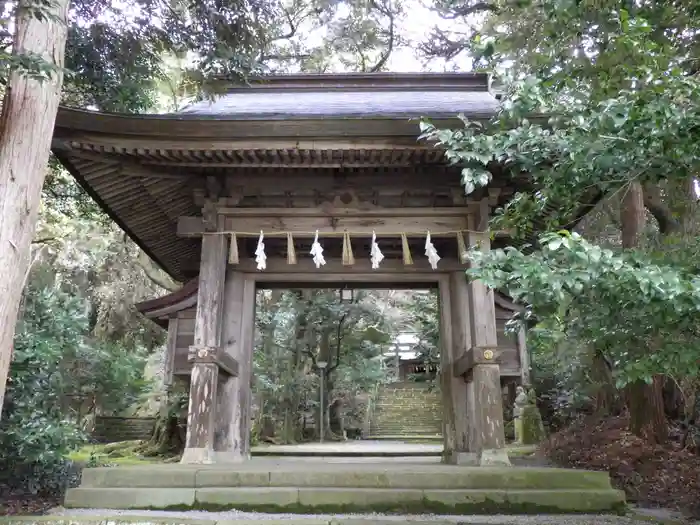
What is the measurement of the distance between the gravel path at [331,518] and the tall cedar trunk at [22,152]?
1.27 meters

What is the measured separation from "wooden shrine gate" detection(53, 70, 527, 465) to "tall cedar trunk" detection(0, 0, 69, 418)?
1.10m

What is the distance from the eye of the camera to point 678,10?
4.14 metres

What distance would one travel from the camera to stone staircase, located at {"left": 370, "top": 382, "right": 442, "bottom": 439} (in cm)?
2077

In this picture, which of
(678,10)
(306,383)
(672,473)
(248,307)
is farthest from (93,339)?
(678,10)

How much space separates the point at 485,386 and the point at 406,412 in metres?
18.0

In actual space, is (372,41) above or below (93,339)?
above

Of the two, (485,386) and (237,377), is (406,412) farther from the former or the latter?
(485,386)

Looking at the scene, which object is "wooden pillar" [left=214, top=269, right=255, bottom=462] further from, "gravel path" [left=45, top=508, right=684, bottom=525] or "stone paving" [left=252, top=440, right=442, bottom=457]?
"stone paving" [left=252, top=440, right=442, bottom=457]

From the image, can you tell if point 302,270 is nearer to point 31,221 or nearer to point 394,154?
point 394,154

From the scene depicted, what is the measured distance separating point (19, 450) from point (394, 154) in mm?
4442

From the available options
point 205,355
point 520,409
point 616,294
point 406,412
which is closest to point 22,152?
point 205,355

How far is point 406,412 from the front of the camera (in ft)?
74.7

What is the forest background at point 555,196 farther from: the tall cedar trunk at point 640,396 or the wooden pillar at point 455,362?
the wooden pillar at point 455,362

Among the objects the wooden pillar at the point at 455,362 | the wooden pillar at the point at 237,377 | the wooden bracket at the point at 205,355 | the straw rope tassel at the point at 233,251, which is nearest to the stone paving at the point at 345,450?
the wooden pillar at the point at 455,362
